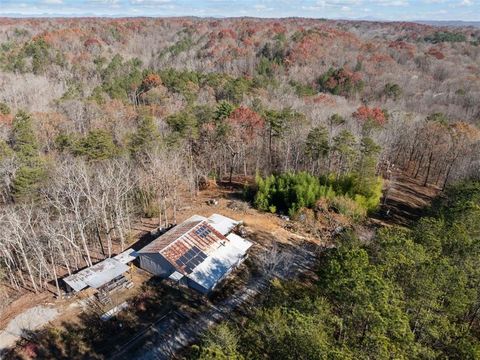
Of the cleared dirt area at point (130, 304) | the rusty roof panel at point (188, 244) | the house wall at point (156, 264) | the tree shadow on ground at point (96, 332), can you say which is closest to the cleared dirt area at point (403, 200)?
the cleared dirt area at point (130, 304)

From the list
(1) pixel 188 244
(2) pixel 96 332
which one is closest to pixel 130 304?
(2) pixel 96 332

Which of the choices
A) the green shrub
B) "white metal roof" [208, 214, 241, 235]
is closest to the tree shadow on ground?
"white metal roof" [208, 214, 241, 235]

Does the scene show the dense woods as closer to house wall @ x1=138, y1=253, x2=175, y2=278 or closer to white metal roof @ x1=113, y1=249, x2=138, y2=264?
house wall @ x1=138, y1=253, x2=175, y2=278

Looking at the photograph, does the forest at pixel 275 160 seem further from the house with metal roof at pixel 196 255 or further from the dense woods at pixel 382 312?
the house with metal roof at pixel 196 255

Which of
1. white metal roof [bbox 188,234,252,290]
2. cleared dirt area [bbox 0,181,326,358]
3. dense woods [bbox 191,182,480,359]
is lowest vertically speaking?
cleared dirt area [bbox 0,181,326,358]

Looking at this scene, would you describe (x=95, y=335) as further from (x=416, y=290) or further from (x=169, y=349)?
(x=416, y=290)

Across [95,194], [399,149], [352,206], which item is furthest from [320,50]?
[95,194]
